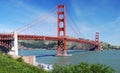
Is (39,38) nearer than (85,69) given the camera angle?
No

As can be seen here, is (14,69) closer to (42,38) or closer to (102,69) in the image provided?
(102,69)

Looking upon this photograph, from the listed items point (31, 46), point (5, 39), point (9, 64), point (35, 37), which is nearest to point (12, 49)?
point (5, 39)

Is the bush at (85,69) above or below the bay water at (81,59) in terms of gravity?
above

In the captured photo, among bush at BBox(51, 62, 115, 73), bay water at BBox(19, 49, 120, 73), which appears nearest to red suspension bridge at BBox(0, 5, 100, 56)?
bay water at BBox(19, 49, 120, 73)

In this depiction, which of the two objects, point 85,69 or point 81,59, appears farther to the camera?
point 81,59

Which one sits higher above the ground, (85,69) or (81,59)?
(85,69)

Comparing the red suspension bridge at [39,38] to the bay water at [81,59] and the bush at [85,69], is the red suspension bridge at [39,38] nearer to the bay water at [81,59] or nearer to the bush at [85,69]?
the bay water at [81,59]

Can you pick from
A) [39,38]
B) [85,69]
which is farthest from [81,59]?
[85,69]

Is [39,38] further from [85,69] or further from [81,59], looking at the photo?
[85,69]

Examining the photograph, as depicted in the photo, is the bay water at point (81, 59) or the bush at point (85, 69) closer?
the bush at point (85, 69)

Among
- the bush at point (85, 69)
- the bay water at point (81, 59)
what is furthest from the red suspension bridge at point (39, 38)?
the bush at point (85, 69)

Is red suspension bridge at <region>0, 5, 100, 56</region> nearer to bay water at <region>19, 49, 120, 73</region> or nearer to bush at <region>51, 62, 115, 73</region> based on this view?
bay water at <region>19, 49, 120, 73</region>
